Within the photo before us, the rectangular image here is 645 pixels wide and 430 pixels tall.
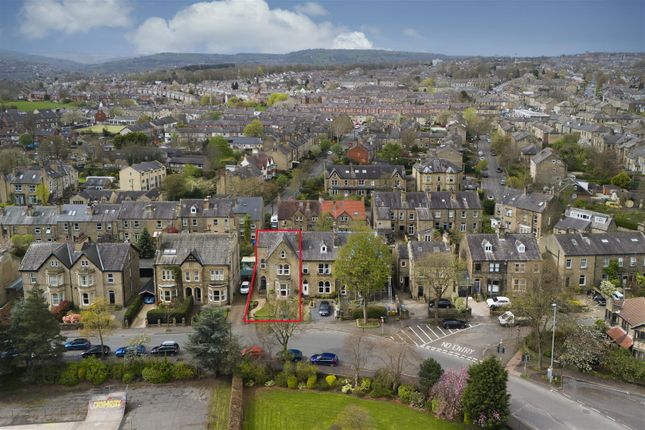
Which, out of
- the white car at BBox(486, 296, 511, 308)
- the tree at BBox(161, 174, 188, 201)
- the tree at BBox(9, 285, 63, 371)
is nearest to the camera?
the tree at BBox(9, 285, 63, 371)

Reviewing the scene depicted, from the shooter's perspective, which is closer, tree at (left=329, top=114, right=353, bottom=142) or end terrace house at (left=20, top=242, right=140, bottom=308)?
end terrace house at (left=20, top=242, right=140, bottom=308)

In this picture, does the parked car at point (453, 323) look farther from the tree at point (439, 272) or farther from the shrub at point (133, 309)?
the shrub at point (133, 309)

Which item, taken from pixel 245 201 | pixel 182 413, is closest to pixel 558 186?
pixel 245 201

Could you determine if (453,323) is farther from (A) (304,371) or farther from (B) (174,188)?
(B) (174,188)

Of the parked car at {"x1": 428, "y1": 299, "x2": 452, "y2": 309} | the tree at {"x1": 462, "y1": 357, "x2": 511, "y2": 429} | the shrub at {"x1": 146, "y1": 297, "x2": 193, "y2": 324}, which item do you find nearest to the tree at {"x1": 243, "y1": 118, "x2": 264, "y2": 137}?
the shrub at {"x1": 146, "y1": 297, "x2": 193, "y2": 324}

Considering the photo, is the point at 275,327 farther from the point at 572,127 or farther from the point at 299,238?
the point at 572,127

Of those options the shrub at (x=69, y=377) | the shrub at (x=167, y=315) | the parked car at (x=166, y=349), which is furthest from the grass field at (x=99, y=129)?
the shrub at (x=69, y=377)

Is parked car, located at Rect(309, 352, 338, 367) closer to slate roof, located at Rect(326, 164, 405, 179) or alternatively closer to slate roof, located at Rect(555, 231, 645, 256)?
slate roof, located at Rect(555, 231, 645, 256)
